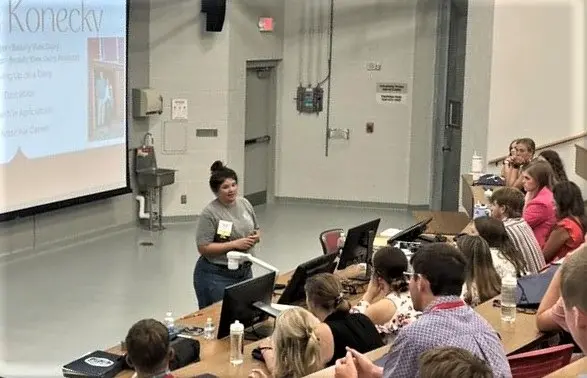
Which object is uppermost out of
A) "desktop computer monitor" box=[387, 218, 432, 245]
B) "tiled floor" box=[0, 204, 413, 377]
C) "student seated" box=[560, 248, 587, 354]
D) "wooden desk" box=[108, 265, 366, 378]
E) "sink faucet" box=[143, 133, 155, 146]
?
"student seated" box=[560, 248, 587, 354]

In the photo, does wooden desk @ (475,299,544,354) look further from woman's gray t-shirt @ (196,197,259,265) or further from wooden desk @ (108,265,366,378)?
woman's gray t-shirt @ (196,197,259,265)

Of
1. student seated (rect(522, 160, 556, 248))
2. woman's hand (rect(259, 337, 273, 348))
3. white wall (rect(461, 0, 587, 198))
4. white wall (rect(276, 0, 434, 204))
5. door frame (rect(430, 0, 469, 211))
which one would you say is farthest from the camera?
white wall (rect(276, 0, 434, 204))

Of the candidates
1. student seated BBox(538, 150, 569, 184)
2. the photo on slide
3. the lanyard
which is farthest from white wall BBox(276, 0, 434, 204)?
the lanyard

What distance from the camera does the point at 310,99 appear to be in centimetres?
1342

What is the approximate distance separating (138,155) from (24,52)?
235 cm

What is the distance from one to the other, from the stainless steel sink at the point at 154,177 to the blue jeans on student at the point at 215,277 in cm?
534

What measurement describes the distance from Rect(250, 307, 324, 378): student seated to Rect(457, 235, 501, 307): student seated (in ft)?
4.61

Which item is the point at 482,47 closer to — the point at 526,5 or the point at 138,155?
the point at 526,5

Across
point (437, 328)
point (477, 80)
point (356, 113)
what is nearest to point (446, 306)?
point (437, 328)

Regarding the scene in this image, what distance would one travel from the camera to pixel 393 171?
13367mm

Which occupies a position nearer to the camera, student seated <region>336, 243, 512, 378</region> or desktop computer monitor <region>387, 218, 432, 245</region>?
student seated <region>336, 243, 512, 378</region>

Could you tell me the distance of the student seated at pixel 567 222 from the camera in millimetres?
6141

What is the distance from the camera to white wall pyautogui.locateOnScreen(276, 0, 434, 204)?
1304 cm

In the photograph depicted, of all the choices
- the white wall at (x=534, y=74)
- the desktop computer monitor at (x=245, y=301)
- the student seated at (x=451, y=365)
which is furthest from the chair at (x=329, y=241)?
the student seated at (x=451, y=365)
